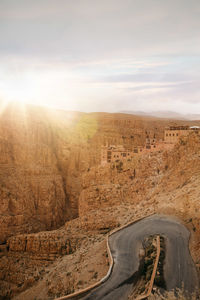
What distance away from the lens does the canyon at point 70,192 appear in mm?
23062

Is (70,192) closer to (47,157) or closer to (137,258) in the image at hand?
(47,157)

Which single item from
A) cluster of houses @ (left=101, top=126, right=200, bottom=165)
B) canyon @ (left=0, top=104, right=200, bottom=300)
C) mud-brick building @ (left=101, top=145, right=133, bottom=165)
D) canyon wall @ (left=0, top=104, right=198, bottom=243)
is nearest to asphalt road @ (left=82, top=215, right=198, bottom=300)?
canyon @ (left=0, top=104, right=200, bottom=300)

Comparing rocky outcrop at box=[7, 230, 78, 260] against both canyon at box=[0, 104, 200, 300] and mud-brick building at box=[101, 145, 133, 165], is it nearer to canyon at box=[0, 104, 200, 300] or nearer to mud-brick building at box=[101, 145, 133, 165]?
canyon at box=[0, 104, 200, 300]

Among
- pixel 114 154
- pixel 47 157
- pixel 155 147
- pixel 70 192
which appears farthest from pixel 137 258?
pixel 47 157

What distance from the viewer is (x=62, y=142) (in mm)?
61844

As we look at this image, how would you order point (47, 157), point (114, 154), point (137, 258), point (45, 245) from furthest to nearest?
point (47, 157)
point (114, 154)
point (45, 245)
point (137, 258)

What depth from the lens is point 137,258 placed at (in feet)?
56.2

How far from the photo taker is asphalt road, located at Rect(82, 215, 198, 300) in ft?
46.3

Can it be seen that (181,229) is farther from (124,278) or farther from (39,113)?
(39,113)

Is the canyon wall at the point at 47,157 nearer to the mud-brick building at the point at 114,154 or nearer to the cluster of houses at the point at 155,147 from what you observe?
the mud-brick building at the point at 114,154

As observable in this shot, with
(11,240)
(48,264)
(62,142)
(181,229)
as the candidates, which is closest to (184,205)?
(181,229)

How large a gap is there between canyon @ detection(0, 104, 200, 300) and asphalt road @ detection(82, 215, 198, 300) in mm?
733

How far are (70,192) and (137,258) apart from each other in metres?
40.2

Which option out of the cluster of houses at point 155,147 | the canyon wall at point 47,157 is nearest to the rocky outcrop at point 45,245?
the canyon wall at point 47,157
